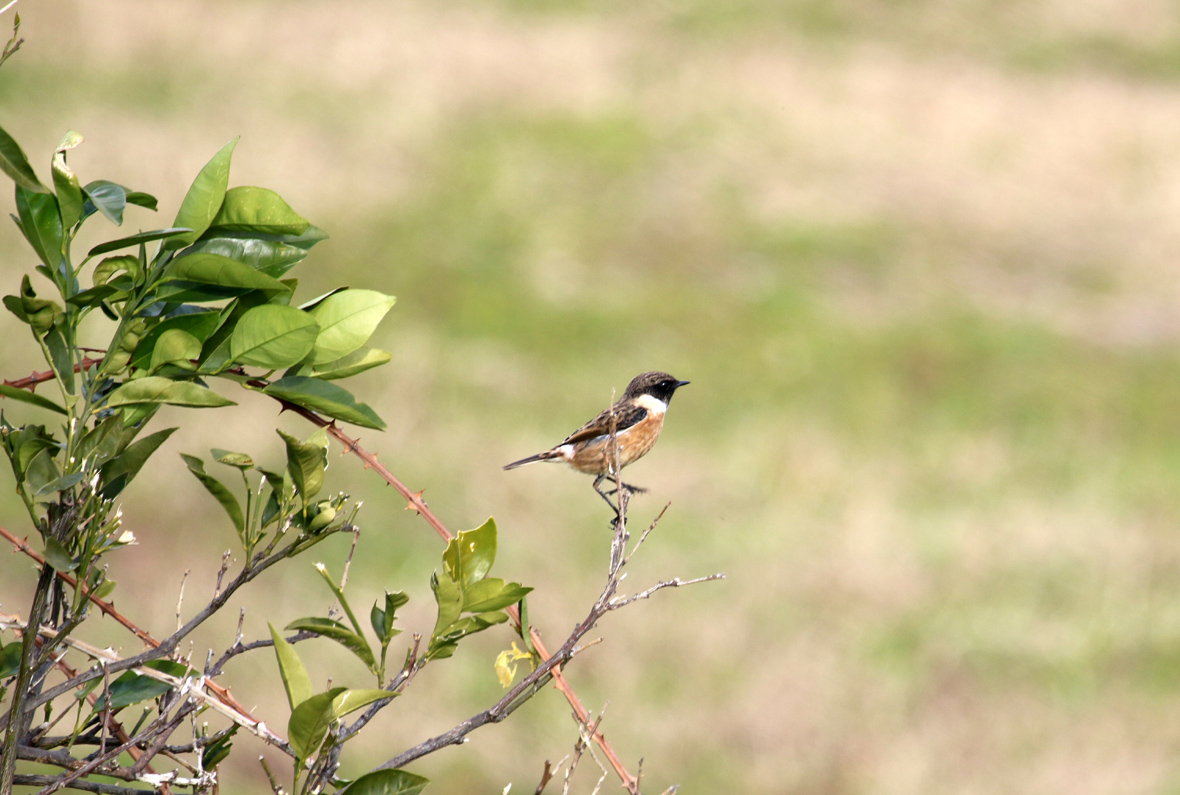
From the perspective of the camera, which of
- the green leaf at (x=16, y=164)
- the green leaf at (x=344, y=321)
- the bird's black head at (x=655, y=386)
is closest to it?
the green leaf at (x=16, y=164)

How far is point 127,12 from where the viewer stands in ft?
72.8

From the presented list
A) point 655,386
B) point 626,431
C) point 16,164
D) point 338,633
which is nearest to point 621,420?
point 626,431

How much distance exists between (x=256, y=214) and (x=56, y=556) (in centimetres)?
69


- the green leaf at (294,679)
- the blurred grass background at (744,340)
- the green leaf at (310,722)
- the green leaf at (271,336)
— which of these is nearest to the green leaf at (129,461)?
the green leaf at (271,336)

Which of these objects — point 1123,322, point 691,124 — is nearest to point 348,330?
point 1123,322

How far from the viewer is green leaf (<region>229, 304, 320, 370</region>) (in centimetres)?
211

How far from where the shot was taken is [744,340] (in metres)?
17.5

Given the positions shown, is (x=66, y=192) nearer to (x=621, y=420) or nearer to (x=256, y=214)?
(x=256, y=214)

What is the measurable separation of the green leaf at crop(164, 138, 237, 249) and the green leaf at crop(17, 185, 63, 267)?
0.61ft

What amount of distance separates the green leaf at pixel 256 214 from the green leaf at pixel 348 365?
0.29 metres

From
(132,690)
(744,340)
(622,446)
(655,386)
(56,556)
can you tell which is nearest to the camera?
(56,556)

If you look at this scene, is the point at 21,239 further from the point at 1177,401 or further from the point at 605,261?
the point at 1177,401

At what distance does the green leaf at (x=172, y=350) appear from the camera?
6.88 feet

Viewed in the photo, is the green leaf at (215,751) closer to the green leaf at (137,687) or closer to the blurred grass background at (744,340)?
the green leaf at (137,687)
